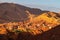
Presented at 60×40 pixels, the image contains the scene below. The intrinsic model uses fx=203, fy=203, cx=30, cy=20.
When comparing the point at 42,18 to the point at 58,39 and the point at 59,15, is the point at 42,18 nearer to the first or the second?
the point at 59,15

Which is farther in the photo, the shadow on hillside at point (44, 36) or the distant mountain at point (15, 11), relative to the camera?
the distant mountain at point (15, 11)

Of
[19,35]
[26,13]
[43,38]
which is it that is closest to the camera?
[43,38]

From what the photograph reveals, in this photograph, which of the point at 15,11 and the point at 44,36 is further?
the point at 15,11

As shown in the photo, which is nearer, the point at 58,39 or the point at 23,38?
the point at 58,39

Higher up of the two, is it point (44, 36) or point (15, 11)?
point (44, 36)

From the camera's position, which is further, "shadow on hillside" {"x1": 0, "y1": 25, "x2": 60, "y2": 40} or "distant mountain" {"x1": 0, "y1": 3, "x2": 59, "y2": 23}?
"distant mountain" {"x1": 0, "y1": 3, "x2": 59, "y2": 23}

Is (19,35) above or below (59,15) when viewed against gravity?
above

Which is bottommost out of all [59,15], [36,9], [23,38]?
[36,9]

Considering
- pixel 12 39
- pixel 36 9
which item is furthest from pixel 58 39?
pixel 36 9

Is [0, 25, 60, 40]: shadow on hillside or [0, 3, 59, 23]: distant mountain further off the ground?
[0, 25, 60, 40]: shadow on hillside

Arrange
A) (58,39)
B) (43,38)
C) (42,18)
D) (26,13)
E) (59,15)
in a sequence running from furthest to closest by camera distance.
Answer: (26,13), (59,15), (42,18), (43,38), (58,39)

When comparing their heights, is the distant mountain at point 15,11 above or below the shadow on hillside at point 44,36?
below
